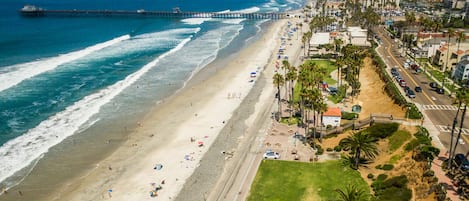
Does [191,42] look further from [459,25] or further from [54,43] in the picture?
[459,25]

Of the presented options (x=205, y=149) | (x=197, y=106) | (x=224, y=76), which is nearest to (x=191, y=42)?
(x=224, y=76)

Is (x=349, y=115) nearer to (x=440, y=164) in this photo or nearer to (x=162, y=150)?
(x=440, y=164)

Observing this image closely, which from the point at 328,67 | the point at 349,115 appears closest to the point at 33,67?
the point at 328,67

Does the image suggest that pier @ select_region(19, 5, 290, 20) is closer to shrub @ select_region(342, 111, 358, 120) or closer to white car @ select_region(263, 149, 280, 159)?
shrub @ select_region(342, 111, 358, 120)

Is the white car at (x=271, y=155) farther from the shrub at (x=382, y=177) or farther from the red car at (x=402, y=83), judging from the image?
the red car at (x=402, y=83)

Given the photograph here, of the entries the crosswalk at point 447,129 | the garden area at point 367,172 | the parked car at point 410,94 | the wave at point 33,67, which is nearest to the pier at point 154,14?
the wave at point 33,67

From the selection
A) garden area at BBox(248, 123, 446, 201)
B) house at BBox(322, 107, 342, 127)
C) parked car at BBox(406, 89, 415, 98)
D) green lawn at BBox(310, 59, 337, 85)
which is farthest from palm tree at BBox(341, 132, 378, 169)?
green lawn at BBox(310, 59, 337, 85)
